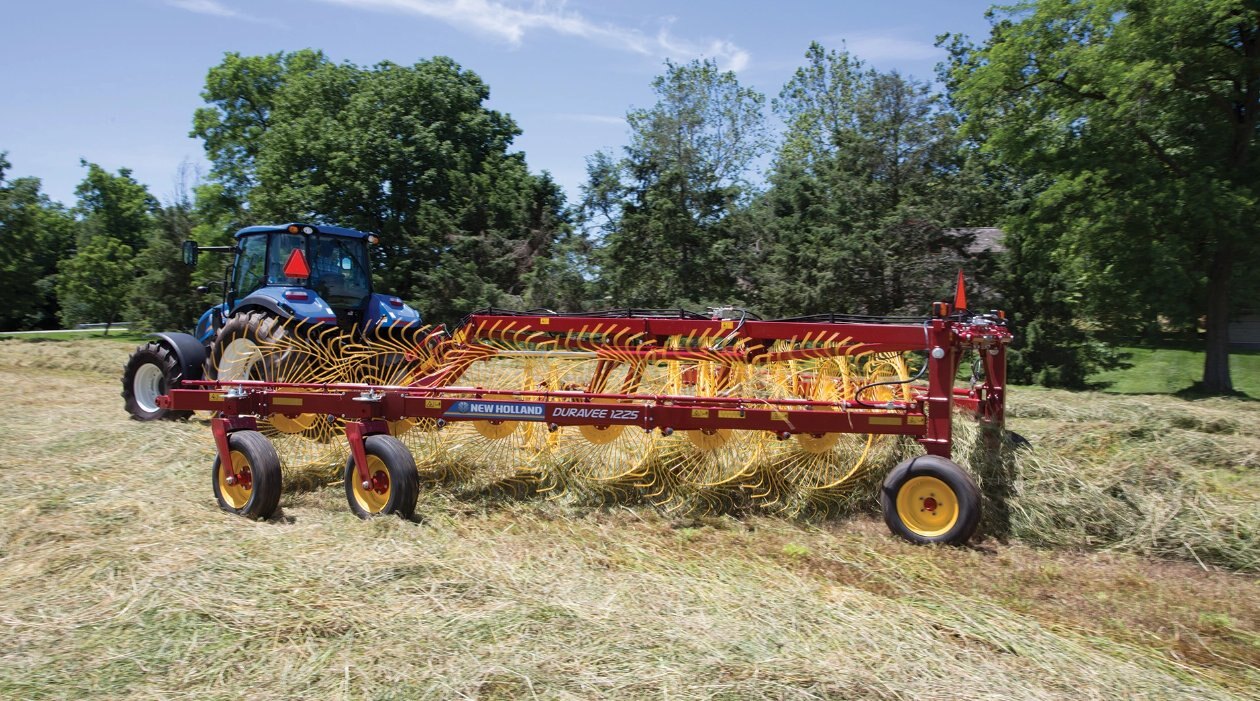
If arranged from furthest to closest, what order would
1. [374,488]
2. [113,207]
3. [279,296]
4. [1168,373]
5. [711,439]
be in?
[113,207] → [1168,373] → [279,296] → [711,439] → [374,488]

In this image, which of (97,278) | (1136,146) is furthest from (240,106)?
(1136,146)

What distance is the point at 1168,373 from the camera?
65.4 ft

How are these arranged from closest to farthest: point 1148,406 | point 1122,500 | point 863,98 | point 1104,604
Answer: point 1104,604 → point 1122,500 → point 1148,406 → point 863,98

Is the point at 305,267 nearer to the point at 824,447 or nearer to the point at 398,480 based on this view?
the point at 398,480

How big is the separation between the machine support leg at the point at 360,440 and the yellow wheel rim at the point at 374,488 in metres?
0.04

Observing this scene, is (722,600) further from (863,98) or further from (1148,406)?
(863,98)

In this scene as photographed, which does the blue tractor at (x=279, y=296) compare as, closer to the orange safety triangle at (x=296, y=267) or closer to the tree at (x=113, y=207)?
the orange safety triangle at (x=296, y=267)

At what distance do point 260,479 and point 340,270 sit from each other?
4529 mm

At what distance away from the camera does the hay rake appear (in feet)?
17.4

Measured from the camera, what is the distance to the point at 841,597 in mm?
4129

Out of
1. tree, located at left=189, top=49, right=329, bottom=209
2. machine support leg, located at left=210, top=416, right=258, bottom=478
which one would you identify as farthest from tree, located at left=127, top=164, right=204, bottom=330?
machine support leg, located at left=210, top=416, right=258, bottom=478

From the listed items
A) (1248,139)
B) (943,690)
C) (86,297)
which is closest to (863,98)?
(1248,139)

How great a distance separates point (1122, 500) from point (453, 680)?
4.22 m

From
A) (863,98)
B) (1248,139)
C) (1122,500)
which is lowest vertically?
(1122,500)
